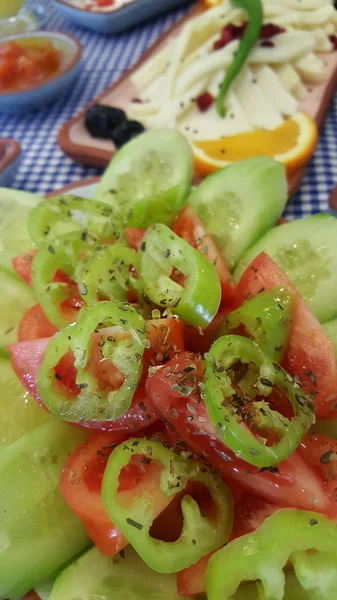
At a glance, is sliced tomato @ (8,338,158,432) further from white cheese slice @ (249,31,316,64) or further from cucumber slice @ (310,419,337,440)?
white cheese slice @ (249,31,316,64)

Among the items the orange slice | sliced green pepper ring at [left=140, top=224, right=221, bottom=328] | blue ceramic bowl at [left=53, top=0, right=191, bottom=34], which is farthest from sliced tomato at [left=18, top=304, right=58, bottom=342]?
Answer: blue ceramic bowl at [left=53, top=0, right=191, bottom=34]

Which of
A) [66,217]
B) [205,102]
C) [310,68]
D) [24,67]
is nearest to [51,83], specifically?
[24,67]

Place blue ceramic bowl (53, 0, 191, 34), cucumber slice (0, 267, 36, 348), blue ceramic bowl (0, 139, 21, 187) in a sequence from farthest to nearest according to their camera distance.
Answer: blue ceramic bowl (53, 0, 191, 34), blue ceramic bowl (0, 139, 21, 187), cucumber slice (0, 267, 36, 348)

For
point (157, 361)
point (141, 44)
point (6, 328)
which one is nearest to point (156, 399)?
point (157, 361)

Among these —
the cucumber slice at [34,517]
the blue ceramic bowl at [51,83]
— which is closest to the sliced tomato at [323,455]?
the cucumber slice at [34,517]

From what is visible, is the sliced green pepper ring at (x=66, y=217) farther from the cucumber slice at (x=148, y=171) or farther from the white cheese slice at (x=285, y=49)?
the white cheese slice at (x=285, y=49)
